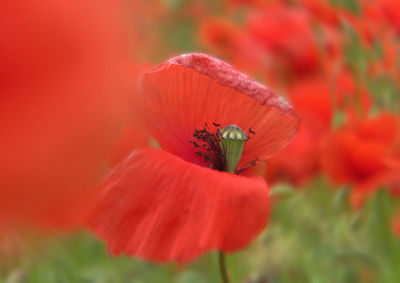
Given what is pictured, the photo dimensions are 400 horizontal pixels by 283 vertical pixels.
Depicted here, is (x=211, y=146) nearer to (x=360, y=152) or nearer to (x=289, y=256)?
(x=289, y=256)

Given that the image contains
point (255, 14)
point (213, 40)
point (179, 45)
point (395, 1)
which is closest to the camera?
point (395, 1)

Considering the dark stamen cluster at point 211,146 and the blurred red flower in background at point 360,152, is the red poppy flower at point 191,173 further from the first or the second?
the blurred red flower in background at point 360,152

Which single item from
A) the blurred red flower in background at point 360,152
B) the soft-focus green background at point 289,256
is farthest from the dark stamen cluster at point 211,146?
the blurred red flower in background at point 360,152

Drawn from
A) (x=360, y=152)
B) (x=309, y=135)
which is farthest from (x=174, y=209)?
(x=309, y=135)

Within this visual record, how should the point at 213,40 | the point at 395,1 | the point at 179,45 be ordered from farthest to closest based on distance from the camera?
the point at 179,45 → the point at 213,40 → the point at 395,1

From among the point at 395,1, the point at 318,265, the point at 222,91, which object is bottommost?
the point at 318,265

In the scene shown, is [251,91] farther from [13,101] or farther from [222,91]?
[13,101]

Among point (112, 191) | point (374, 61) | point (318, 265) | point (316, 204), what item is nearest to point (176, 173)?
point (112, 191)
